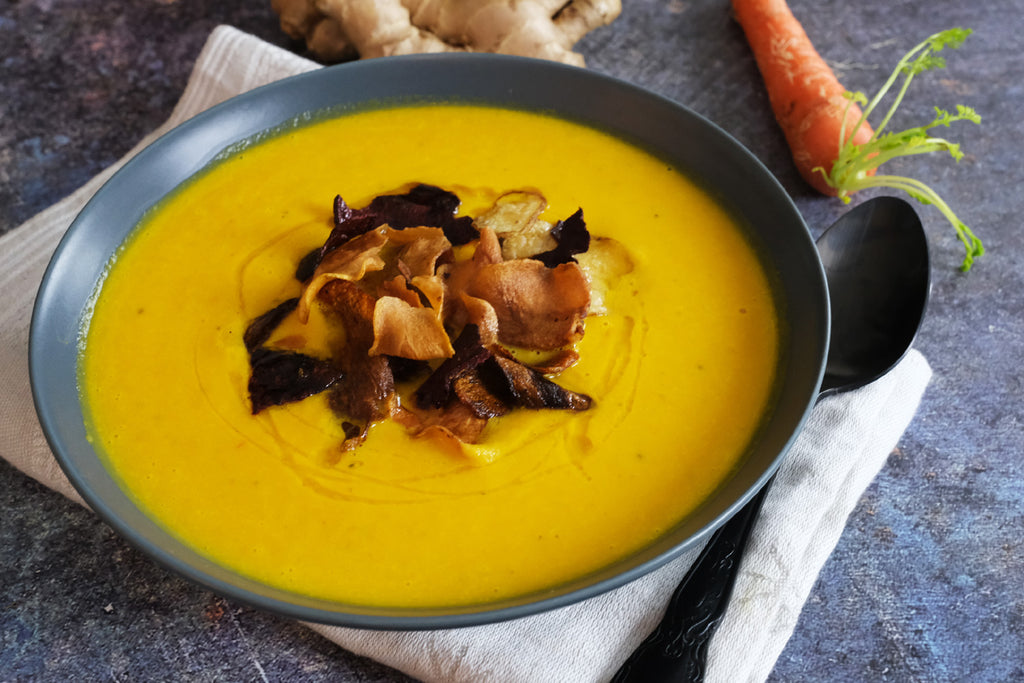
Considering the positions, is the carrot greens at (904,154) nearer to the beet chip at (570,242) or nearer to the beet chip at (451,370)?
the beet chip at (570,242)

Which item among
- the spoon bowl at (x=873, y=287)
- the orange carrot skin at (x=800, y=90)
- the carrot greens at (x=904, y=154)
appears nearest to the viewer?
the spoon bowl at (x=873, y=287)

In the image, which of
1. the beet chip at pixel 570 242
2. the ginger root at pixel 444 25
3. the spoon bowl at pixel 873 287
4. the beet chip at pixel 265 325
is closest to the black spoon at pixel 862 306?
the spoon bowl at pixel 873 287

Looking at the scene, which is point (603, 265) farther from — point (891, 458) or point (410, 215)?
point (891, 458)

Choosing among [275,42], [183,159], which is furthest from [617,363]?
[275,42]

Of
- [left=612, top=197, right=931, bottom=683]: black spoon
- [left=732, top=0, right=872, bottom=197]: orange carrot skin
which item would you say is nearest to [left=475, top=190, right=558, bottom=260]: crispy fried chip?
[left=612, top=197, right=931, bottom=683]: black spoon

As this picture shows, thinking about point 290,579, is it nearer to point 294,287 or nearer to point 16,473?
point 294,287

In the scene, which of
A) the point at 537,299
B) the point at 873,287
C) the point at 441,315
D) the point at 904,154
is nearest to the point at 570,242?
the point at 537,299

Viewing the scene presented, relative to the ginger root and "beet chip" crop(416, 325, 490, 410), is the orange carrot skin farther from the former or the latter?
"beet chip" crop(416, 325, 490, 410)
